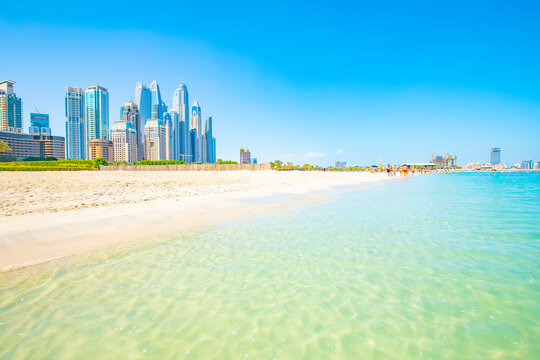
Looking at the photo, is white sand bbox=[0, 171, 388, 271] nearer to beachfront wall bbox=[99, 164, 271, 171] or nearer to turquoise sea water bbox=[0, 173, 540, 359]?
turquoise sea water bbox=[0, 173, 540, 359]

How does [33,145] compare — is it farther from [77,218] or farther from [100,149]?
[77,218]

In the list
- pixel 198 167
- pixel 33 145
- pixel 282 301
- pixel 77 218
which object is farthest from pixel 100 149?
pixel 282 301

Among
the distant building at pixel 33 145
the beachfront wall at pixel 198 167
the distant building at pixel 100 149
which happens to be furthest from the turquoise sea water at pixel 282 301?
the distant building at pixel 100 149

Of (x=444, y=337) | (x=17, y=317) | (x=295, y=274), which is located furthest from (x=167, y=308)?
(x=444, y=337)

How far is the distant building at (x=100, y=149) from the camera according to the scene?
175 m

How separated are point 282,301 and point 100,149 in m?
214

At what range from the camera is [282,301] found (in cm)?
415

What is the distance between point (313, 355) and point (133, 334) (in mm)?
2325

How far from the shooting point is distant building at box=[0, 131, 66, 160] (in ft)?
447

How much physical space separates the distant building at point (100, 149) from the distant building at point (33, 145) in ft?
53.1

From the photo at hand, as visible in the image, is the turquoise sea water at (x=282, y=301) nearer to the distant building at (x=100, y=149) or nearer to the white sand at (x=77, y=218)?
the white sand at (x=77, y=218)

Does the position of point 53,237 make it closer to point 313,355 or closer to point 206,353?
point 206,353

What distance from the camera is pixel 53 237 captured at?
7.19 m

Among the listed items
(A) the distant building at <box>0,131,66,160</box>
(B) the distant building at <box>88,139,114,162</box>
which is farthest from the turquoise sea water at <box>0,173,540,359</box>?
(B) the distant building at <box>88,139,114,162</box>
